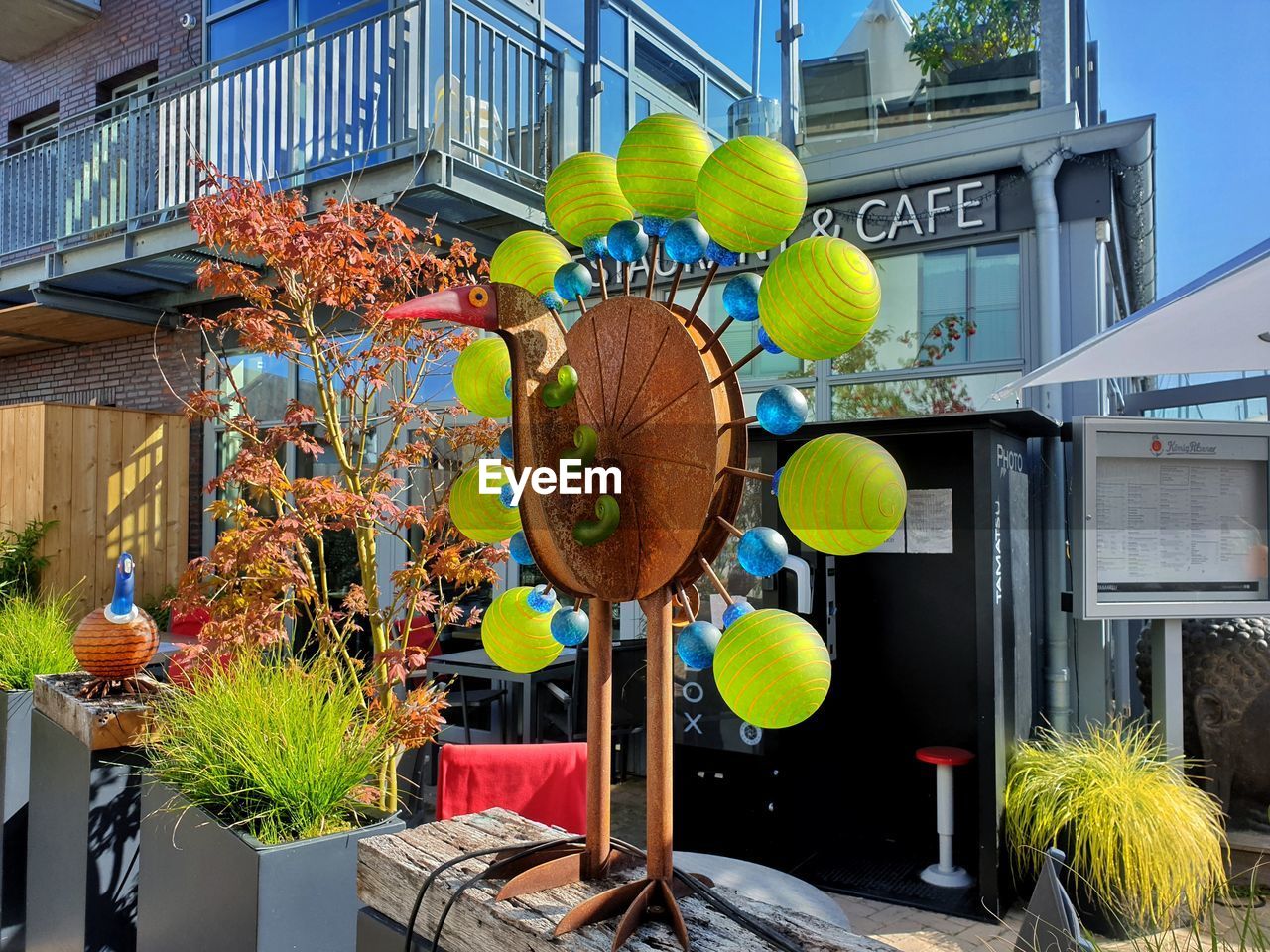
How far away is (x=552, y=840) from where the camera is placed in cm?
153

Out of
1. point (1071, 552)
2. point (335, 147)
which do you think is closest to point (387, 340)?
point (1071, 552)

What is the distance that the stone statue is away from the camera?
174 inches

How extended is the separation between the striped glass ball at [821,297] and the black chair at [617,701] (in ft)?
12.7

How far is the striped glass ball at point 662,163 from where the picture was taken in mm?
1357

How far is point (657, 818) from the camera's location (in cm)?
128

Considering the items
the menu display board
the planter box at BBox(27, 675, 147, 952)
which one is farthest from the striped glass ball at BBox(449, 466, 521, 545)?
the menu display board

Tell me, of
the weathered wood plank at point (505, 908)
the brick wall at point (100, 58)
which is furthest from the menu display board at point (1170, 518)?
the brick wall at point (100, 58)

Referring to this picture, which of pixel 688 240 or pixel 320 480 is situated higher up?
pixel 688 240

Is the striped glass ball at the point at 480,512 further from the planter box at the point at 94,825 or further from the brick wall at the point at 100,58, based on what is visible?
the brick wall at the point at 100,58

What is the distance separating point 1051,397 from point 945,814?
85.8 inches

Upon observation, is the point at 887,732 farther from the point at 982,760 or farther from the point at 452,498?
the point at 452,498

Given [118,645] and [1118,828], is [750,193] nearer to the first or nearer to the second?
[118,645]

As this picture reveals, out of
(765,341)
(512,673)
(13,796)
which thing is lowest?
(13,796)

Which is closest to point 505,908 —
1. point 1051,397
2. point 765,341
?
point 765,341
